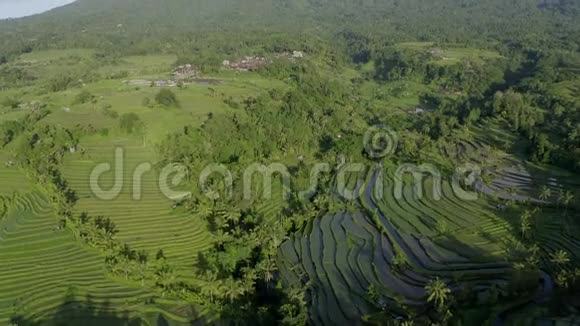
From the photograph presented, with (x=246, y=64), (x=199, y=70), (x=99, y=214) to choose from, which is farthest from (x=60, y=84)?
(x=99, y=214)

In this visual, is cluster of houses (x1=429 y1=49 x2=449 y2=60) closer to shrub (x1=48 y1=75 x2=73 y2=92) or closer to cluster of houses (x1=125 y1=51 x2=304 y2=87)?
cluster of houses (x1=125 y1=51 x2=304 y2=87)

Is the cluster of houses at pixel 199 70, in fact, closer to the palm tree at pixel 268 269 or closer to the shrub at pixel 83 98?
the shrub at pixel 83 98

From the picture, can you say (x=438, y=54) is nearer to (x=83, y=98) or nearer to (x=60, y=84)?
(x=83, y=98)

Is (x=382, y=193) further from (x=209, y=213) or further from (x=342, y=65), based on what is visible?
(x=342, y=65)

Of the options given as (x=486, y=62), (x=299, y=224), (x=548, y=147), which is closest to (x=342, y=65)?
(x=486, y=62)

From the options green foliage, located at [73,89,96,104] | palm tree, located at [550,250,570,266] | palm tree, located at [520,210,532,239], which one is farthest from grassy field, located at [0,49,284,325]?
palm tree, located at [550,250,570,266]

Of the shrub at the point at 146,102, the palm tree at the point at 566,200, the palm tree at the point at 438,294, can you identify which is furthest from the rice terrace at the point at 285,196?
the shrub at the point at 146,102
